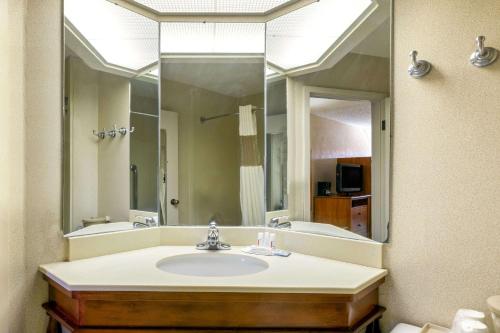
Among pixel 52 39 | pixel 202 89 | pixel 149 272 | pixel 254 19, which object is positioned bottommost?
pixel 149 272

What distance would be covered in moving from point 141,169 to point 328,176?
3.45ft

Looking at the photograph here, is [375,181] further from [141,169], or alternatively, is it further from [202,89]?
[141,169]

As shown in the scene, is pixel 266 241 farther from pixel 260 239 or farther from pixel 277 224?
pixel 277 224

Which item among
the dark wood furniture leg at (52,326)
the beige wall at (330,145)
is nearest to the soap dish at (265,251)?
the beige wall at (330,145)

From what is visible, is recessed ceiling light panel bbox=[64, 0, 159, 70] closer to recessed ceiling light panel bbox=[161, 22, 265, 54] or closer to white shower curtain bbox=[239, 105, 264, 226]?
recessed ceiling light panel bbox=[161, 22, 265, 54]

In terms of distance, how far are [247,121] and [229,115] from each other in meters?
0.12

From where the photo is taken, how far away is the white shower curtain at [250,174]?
1.83 metres

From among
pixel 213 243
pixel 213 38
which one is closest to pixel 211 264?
pixel 213 243

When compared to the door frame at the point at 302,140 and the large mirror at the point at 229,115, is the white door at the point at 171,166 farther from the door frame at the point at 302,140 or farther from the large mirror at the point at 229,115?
the door frame at the point at 302,140

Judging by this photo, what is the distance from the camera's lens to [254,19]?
180 centimetres

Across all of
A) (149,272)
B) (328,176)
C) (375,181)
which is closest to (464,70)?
(375,181)

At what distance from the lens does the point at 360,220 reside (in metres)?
1.44

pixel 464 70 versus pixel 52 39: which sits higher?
pixel 52 39

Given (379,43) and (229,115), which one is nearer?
(379,43)
